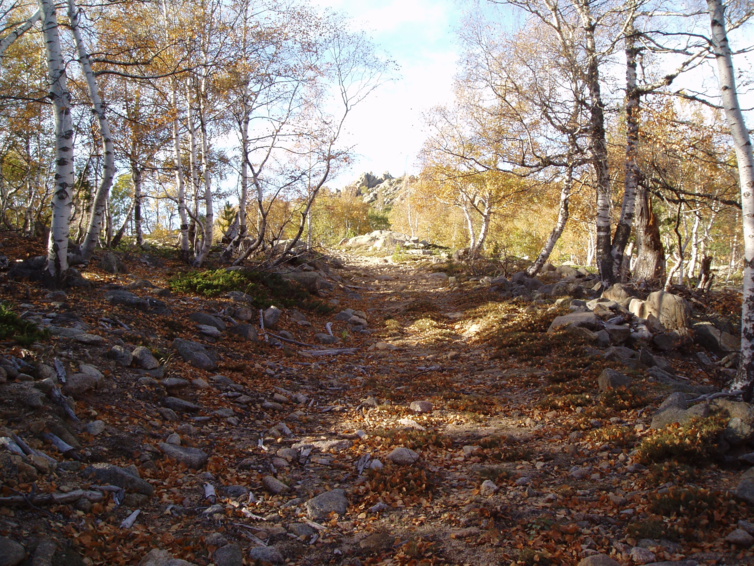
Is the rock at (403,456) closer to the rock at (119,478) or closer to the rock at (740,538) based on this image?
the rock at (119,478)

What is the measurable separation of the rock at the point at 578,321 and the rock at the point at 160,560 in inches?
316

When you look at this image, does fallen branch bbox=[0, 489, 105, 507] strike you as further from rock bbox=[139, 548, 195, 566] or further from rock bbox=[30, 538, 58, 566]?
rock bbox=[139, 548, 195, 566]

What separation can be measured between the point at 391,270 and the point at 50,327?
19725mm

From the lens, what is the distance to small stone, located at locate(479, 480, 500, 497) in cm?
432

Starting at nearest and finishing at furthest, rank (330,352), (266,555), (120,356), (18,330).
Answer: (266,555)
(18,330)
(120,356)
(330,352)

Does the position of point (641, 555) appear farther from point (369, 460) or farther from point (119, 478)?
point (119, 478)

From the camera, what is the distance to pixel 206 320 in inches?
365

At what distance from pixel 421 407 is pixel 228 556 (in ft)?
12.5

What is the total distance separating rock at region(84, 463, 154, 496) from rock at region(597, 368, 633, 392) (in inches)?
222

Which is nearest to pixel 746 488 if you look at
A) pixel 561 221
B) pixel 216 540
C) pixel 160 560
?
pixel 216 540

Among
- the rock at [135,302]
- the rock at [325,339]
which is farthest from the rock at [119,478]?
the rock at [325,339]

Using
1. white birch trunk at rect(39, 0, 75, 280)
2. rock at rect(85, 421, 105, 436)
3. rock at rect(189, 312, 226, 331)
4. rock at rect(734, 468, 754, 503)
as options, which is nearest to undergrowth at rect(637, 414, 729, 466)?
rock at rect(734, 468, 754, 503)

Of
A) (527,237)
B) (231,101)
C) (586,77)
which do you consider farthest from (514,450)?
(527,237)

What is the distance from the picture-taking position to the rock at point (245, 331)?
372 inches
